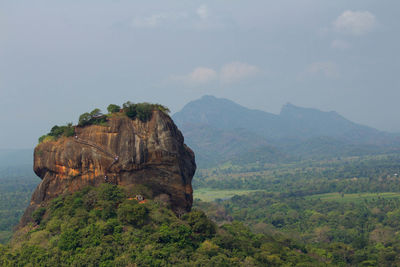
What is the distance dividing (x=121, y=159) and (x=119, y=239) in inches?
313

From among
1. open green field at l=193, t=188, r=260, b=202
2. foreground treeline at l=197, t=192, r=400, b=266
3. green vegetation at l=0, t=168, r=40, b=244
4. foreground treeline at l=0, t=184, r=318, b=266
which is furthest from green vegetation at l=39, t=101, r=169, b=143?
open green field at l=193, t=188, r=260, b=202

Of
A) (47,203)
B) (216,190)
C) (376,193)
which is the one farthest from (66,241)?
(216,190)

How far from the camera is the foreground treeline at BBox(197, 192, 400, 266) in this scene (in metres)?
43.6

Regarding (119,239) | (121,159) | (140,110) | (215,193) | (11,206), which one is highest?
(140,110)

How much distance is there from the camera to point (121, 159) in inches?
1256

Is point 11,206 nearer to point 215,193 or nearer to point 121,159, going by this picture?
point 215,193

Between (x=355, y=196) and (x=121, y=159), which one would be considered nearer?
→ (x=121, y=159)

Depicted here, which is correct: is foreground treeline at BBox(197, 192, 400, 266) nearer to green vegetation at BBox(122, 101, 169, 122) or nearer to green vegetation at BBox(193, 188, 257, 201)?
green vegetation at BBox(193, 188, 257, 201)

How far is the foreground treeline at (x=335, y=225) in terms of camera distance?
143ft

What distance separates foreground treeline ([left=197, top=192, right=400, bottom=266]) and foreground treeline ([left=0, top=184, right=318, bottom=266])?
1487 cm

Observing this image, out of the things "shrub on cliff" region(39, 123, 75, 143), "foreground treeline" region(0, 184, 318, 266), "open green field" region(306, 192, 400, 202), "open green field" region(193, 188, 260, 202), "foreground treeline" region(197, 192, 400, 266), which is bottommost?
"open green field" region(193, 188, 260, 202)

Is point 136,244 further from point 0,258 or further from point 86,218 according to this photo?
point 0,258

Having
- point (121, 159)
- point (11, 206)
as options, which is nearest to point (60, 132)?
point (121, 159)

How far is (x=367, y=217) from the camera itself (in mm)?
71562
